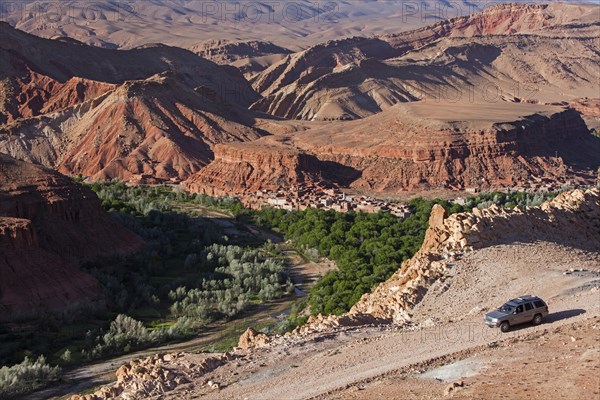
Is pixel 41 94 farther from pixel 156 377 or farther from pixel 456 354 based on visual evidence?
pixel 456 354

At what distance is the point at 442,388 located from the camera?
59.2 feet

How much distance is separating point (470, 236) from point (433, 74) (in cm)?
11826

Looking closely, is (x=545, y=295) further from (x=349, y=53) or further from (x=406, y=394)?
(x=349, y=53)

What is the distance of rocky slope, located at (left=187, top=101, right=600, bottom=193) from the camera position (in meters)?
79.8

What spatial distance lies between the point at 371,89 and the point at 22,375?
104m

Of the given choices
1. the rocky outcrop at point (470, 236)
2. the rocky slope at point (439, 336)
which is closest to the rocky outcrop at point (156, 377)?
the rocky slope at point (439, 336)

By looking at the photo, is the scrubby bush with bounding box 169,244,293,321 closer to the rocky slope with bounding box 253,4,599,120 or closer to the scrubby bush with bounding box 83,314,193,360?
the scrubby bush with bounding box 83,314,193,360

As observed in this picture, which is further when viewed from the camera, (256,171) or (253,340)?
(256,171)

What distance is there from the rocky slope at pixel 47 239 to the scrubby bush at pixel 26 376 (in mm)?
6705

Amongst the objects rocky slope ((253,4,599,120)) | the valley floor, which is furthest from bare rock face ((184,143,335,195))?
the valley floor

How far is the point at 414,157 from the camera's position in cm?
8162

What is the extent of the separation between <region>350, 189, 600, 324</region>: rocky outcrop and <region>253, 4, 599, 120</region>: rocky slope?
8480 cm

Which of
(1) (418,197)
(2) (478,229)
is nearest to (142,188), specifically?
(1) (418,197)

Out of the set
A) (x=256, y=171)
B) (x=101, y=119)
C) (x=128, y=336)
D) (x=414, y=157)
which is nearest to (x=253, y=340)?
(x=128, y=336)
